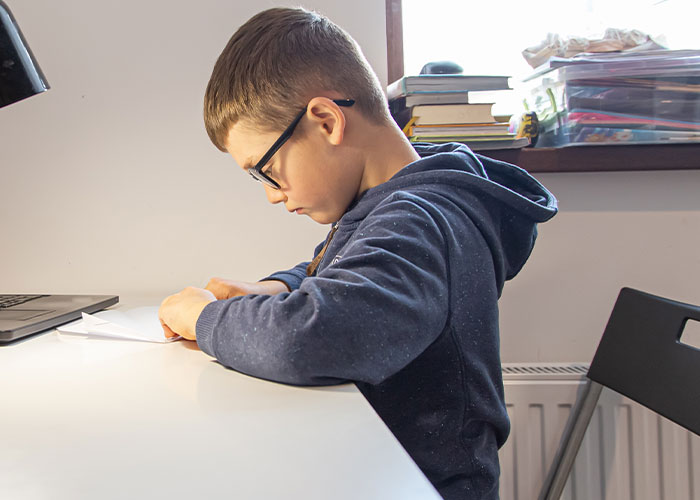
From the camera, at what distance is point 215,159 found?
1.23 m

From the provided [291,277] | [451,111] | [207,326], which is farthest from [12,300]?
[451,111]

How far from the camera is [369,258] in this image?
542mm

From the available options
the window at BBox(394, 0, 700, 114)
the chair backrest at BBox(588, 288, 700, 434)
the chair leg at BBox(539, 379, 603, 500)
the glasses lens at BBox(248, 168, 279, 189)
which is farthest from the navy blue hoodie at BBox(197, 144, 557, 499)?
the window at BBox(394, 0, 700, 114)

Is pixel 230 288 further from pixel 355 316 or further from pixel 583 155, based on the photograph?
pixel 583 155

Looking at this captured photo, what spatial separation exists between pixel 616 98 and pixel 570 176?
18cm

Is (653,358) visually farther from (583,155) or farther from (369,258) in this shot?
(369,258)

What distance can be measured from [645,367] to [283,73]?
69 centimetres

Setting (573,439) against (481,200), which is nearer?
(481,200)

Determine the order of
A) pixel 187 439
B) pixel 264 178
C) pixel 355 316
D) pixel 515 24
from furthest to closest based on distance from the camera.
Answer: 1. pixel 515 24
2. pixel 264 178
3. pixel 355 316
4. pixel 187 439

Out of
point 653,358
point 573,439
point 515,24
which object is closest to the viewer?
point 653,358

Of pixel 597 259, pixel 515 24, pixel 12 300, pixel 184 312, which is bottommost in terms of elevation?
pixel 597 259

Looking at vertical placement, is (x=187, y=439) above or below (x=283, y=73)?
below

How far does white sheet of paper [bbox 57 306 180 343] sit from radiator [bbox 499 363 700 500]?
705mm

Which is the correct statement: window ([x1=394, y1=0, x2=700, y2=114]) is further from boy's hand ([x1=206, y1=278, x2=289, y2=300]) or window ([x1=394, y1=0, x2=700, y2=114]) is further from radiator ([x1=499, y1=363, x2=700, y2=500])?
boy's hand ([x1=206, y1=278, x2=289, y2=300])
